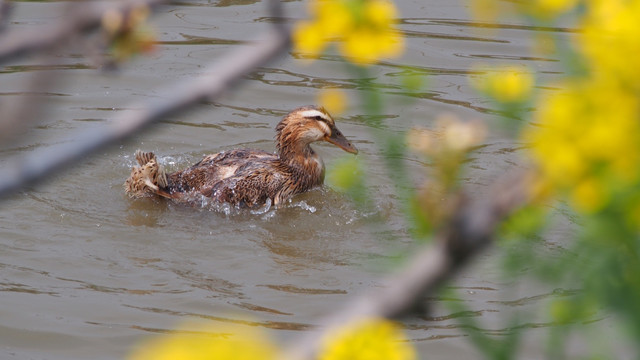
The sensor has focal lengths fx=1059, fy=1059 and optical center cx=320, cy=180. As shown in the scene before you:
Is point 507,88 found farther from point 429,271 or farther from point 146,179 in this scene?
point 146,179

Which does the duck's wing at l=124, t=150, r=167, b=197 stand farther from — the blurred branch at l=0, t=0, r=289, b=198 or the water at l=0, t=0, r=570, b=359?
the blurred branch at l=0, t=0, r=289, b=198

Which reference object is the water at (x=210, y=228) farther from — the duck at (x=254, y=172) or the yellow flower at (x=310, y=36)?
the yellow flower at (x=310, y=36)

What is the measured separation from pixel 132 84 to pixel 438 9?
405 cm

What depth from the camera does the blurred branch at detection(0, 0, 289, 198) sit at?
4.91 ft

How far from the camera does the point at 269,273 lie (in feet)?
22.5

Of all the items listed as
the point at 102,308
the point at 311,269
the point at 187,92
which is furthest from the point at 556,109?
the point at 311,269

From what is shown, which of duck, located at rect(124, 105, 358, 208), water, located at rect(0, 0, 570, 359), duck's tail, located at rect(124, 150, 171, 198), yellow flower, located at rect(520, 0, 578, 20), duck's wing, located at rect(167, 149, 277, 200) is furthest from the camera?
duck's wing, located at rect(167, 149, 277, 200)

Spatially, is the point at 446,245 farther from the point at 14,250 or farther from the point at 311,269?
the point at 14,250

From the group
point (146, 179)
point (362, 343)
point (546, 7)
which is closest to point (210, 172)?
point (146, 179)

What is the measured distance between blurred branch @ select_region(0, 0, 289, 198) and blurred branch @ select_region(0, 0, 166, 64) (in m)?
0.02

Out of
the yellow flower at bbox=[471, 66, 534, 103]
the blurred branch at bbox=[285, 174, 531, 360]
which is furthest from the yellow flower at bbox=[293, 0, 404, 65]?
the yellow flower at bbox=[471, 66, 534, 103]

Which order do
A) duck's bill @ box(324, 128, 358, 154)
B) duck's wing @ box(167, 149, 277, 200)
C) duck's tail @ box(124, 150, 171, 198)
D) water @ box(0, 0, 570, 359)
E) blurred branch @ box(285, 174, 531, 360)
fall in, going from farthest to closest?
duck's bill @ box(324, 128, 358, 154) < duck's wing @ box(167, 149, 277, 200) < duck's tail @ box(124, 150, 171, 198) < water @ box(0, 0, 570, 359) < blurred branch @ box(285, 174, 531, 360)

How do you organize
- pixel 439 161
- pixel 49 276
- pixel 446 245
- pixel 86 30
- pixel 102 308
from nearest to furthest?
pixel 446 245 < pixel 86 30 < pixel 439 161 < pixel 102 308 < pixel 49 276

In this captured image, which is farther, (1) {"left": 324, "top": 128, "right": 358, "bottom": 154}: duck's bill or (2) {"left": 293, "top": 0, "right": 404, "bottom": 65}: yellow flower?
(1) {"left": 324, "top": 128, "right": 358, "bottom": 154}: duck's bill
